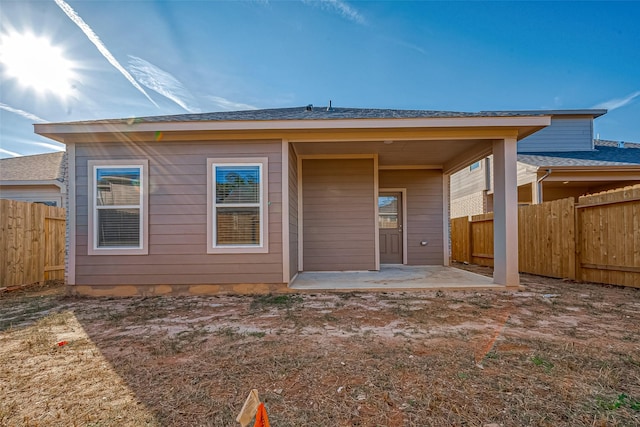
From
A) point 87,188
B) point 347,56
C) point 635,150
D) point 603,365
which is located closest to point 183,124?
point 87,188

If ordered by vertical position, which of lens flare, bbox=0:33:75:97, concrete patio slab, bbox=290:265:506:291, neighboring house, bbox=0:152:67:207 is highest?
lens flare, bbox=0:33:75:97

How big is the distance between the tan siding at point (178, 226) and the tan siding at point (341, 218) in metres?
2.04

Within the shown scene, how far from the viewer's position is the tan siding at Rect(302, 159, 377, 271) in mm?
7004

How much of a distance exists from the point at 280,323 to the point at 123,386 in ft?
5.32

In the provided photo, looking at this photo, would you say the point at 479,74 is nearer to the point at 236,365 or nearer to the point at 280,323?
the point at 280,323

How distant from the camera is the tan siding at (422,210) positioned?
8.11 metres

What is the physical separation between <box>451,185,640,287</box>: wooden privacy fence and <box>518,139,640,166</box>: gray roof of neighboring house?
4.07 m

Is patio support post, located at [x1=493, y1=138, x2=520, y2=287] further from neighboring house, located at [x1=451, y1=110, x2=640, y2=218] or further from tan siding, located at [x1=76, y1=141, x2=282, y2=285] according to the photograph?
neighboring house, located at [x1=451, y1=110, x2=640, y2=218]

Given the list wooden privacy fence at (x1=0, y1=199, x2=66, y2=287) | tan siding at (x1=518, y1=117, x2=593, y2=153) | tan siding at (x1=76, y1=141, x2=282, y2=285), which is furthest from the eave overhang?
tan siding at (x1=518, y1=117, x2=593, y2=153)

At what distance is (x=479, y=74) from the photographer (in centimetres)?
1172

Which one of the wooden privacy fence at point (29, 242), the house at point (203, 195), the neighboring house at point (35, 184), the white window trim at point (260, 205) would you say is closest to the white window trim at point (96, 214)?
the house at point (203, 195)

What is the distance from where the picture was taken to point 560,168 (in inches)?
353

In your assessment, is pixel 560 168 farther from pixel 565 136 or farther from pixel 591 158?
pixel 565 136

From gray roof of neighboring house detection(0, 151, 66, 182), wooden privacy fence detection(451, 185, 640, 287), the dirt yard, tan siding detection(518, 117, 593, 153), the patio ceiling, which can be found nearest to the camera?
the dirt yard
